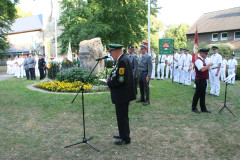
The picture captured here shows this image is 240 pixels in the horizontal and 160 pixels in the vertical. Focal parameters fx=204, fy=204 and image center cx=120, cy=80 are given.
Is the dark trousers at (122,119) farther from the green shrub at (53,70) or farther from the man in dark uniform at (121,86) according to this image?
the green shrub at (53,70)

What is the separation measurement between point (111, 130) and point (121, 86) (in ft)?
5.40

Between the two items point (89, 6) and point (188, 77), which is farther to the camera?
point (89, 6)

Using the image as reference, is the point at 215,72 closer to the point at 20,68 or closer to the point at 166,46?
the point at 166,46

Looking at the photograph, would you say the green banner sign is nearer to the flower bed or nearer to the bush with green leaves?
the bush with green leaves

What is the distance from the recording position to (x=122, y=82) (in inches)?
167

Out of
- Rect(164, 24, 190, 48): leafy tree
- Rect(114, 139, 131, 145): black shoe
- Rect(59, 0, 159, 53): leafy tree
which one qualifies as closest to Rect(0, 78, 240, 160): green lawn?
Rect(114, 139, 131, 145): black shoe

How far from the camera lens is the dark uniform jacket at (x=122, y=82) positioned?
13.9ft

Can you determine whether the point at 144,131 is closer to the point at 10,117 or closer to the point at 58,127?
the point at 58,127

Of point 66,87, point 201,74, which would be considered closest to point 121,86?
point 201,74

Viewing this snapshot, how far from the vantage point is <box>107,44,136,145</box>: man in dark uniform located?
4.26m

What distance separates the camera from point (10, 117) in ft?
21.7

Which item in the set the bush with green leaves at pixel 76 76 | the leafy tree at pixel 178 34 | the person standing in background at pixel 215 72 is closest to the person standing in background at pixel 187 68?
the person standing in background at pixel 215 72

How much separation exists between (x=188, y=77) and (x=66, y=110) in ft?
27.7

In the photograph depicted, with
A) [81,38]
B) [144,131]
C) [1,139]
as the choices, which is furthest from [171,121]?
[81,38]
